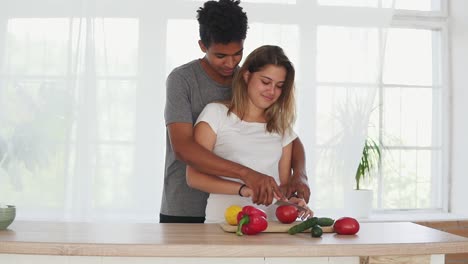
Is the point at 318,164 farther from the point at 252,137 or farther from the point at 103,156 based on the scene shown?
the point at 252,137

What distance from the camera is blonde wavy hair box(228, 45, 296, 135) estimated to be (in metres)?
2.33

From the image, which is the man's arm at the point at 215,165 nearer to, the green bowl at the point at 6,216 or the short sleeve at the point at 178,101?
the short sleeve at the point at 178,101

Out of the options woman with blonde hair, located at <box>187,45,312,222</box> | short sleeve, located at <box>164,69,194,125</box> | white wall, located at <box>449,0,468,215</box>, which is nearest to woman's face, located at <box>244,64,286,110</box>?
woman with blonde hair, located at <box>187,45,312,222</box>

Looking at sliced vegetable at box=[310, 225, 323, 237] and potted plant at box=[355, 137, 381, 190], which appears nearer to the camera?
sliced vegetable at box=[310, 225, 323, 237]

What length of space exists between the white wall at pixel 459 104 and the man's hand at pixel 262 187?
102 inches

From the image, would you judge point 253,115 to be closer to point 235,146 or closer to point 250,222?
point 235,146

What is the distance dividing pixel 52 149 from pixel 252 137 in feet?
6.09

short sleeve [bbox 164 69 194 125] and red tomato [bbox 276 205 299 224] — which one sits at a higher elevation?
short sleeve [bbox 164 69 194 125]

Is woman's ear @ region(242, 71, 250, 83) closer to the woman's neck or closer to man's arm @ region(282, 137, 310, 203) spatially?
the woman's neck

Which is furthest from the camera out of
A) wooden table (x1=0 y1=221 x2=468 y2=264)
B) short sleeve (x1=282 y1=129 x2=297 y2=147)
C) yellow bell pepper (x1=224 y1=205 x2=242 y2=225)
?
short sleeve (x1=282 y1=129 x2=297 y2=147)

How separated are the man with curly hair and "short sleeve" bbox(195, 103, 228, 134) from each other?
2.5 inches

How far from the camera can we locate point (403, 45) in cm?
432

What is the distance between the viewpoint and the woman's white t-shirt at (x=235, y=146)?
2285 mm

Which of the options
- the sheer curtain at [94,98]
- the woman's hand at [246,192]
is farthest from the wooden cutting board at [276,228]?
the sheer curtain at [94,98]
